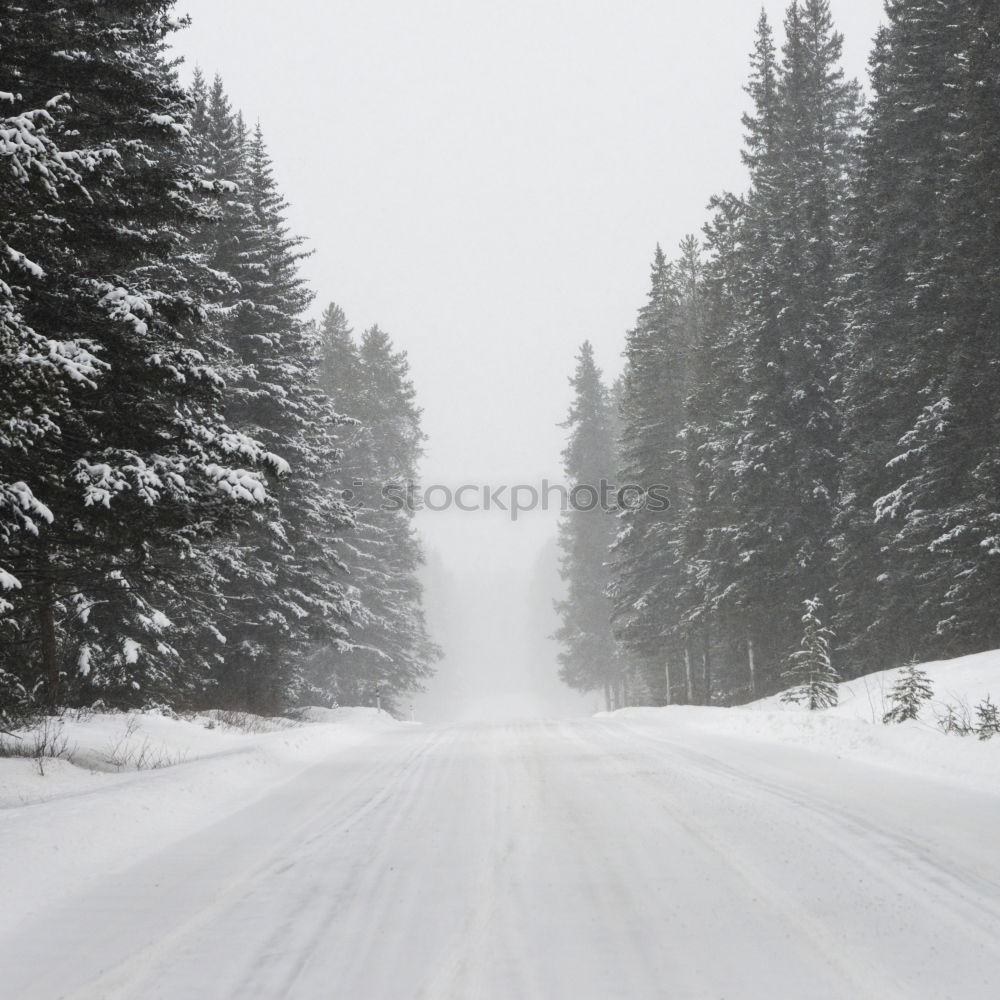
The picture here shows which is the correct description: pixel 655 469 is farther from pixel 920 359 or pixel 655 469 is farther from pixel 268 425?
pixel 268 425

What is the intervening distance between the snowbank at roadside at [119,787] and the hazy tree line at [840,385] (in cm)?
1088

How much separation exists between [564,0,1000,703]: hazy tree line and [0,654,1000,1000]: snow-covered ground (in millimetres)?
8167

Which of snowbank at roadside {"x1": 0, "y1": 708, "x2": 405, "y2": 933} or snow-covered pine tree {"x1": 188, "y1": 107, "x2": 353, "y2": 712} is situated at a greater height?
snow-covered pine tree {"x1": 188, "y1": 107, "x2": 353, "y2": 712}

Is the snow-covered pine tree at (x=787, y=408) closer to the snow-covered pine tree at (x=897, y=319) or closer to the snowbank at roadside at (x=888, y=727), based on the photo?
Result: the snow-covered pine tree at (x=897, y=319)

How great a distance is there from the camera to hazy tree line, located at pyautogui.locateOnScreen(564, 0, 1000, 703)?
15.1 metres

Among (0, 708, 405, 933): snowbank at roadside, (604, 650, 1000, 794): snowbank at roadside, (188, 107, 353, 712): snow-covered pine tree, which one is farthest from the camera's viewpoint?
(188, 107, 353, 712): snow-covered pine tree

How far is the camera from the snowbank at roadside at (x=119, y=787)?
5.39 metres

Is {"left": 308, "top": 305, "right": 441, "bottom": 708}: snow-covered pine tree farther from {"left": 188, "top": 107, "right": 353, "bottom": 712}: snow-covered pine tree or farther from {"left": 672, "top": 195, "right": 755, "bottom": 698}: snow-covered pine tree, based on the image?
{"left": 672, "top": 195, "right": 755, "bottom": 698}: snow-covered pine tree

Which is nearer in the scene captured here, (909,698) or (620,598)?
(909,698)

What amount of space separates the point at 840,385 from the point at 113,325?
1863 centimetres

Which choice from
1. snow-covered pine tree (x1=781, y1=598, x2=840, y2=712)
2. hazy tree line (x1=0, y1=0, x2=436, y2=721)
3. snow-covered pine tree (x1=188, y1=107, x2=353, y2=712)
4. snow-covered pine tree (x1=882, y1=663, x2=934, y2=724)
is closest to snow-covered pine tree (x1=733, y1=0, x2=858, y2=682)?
snow-covered pine tree (x1=781, y1=598, x2=840, y2=712)

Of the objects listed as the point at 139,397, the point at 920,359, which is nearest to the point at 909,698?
the point at 920,359

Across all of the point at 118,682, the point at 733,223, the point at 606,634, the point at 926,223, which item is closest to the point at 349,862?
the point at 118,682

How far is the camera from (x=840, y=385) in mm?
20641
